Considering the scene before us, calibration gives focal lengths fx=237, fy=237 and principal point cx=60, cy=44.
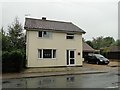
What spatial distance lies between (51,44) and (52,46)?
11.0 inches

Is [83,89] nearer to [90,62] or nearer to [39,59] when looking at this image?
[39,59]

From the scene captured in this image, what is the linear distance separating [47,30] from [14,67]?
6.67 meters

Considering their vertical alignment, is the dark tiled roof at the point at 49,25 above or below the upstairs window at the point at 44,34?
above

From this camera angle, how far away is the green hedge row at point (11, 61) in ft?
80.0

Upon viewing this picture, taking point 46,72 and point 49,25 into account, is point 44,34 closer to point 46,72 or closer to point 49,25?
point 49,25

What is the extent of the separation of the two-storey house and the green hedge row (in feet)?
9.95

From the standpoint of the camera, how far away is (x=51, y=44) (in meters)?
29.4

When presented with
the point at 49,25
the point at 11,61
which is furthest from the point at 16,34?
the point at 11,61

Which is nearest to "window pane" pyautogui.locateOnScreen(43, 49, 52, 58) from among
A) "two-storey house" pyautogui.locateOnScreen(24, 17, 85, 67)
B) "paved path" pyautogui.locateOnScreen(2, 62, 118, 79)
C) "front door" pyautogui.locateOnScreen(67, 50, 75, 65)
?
"two-storey house" pyautogui.locateOnScreen(24, 17, 85, 67)

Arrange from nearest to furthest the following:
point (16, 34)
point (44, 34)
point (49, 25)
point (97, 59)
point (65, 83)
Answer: point (65, 83) < point (44, 34) < point (49, 25) < point (97, 59) < point (16, 34)

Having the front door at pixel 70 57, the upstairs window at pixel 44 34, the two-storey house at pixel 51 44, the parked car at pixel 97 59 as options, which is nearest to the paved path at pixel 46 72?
the two-storey house at pixel 51 44

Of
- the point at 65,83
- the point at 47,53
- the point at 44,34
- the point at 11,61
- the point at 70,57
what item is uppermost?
the point at 44,34

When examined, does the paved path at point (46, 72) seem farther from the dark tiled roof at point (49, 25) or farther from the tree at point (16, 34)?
the tree at point (16, 34)

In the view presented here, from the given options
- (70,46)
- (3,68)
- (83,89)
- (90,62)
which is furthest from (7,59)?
(90,62)
